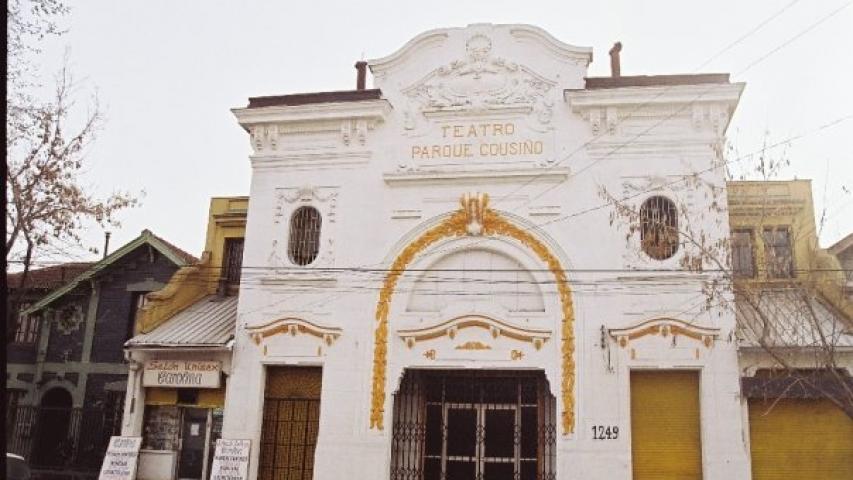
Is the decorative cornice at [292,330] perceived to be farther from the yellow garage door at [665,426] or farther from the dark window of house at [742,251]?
the dark window of house at [742,251]

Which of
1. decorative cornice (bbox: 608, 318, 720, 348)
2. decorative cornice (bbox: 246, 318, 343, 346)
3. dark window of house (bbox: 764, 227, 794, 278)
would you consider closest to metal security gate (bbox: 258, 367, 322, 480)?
decorative cornice (bbox: 246, 318, 343, 346)

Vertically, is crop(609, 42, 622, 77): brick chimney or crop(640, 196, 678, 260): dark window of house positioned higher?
crop(609, 42, 622, 77): brick chimney

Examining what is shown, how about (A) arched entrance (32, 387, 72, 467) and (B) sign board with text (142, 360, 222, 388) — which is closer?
(B) sign board with text (142, 360, 222, 388)

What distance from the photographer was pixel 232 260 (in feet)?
73.5

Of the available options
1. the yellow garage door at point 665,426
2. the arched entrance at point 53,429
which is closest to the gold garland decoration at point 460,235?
the yellow garage door at point 665,426

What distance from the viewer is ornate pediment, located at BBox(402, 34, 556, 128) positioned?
17.6 metres

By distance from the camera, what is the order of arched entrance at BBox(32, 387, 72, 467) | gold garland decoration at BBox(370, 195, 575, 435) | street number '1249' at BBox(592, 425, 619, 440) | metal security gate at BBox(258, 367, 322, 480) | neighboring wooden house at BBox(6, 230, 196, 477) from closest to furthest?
street number '1249' at BBox(592, 425, 619, 440), gold garland decoration at BBox(370, 195, 575, 435), metal security gate at BBox(258, 367, 322, 480), arched entrance at BBox(32, 387, 72, 467), neighboring wooden house at BBox(6, 230, 196, 477)

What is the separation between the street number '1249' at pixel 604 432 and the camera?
15.3 m

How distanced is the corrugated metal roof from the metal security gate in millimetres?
1665

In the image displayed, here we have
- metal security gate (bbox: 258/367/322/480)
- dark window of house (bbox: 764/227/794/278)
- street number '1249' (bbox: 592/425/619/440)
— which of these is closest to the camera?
dark window of house (bbox: 764/227/794/278)

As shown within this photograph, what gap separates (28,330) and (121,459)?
10.1 meters

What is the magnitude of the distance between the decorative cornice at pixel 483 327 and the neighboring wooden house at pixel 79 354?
33.1ft

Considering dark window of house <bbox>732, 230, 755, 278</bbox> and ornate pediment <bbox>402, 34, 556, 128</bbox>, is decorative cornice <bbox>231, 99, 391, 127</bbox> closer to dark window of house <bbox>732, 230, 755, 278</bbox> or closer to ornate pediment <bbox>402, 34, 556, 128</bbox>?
ornate pediment <bbox>402, 34, 556, 128</bbox>

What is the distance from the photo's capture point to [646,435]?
15312 millimetres
